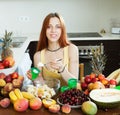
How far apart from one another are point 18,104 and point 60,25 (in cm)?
98

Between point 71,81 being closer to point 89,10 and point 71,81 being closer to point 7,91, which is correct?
point 7,91

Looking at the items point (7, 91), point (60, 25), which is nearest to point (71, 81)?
point (7, 91)

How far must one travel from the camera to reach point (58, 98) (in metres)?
1.37

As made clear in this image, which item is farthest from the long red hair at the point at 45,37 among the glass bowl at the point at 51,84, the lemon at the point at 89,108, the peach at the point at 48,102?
the lemon at the point at 89,108

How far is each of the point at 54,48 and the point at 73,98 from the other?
962mm

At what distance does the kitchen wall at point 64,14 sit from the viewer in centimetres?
377

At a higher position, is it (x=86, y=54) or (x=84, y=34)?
(x=84, y=34)

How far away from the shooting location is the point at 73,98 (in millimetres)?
1316

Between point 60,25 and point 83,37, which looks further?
point 83,37

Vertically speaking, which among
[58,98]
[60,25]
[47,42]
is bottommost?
[58,98]

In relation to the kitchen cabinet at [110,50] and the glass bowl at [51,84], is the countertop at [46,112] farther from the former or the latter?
the kitchen cabinet at [110,50]

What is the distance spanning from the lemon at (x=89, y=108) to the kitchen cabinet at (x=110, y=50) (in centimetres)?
222

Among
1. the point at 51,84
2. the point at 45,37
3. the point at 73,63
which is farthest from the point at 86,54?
the point at 51,84

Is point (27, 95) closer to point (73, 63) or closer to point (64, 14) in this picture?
point (73, 63)
